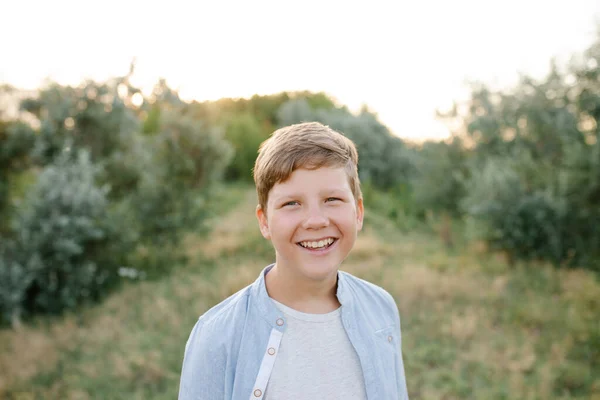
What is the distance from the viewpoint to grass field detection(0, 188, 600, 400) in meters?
4.73

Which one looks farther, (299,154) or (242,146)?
(242,146)

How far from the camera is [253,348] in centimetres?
143

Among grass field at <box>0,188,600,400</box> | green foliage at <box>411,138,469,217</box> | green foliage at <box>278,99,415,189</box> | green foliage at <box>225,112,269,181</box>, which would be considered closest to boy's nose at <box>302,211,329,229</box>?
grass field at <box>0,188,600,400</box>

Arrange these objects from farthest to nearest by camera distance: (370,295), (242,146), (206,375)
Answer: (242,146) < (370,295) < (206,375)

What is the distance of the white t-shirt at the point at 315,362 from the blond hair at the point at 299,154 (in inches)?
17.9

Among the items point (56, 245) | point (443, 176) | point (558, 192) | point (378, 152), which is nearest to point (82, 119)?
point (56, 245)

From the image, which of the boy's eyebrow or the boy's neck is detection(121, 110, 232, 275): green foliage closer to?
the boy's neck

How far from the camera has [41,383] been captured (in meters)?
5.07

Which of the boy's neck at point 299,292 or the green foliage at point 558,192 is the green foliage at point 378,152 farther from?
the boy's neck at point 299,292

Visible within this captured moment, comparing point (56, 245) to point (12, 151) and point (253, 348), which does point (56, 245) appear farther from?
point (253, 348)

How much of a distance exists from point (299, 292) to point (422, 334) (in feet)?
15.3

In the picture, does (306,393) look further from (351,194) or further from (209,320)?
(351,194)

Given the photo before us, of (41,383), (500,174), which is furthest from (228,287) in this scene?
(500,174)

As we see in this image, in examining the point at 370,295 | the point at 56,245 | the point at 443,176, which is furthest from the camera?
the point at 443,176
